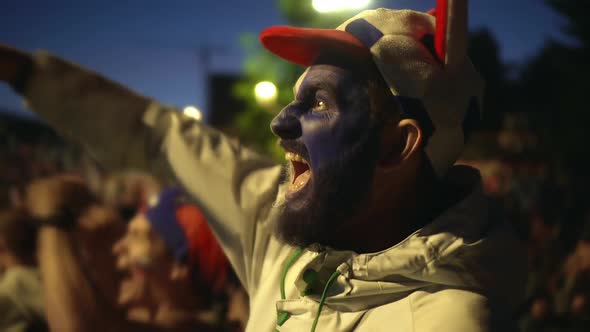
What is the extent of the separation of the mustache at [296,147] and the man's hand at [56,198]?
2.01m

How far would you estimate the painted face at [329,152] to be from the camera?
1.50 m

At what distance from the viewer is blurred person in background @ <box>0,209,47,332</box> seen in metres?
3.14

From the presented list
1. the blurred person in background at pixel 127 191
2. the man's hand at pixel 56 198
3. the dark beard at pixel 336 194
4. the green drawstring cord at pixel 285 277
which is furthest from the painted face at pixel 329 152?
the blurred person in background at pixel 127 191

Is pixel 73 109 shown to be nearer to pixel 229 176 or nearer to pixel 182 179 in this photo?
pixel 182 179

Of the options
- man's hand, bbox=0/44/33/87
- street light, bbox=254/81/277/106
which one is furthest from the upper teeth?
street light, bbox=254/81/277/106

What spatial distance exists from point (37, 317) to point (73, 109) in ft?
5.76

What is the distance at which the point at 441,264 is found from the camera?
1369mm

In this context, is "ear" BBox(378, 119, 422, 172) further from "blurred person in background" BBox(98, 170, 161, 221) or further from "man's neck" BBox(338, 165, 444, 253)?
"blurred person in background" BBox(98, 170, 161, 221)

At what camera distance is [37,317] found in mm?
3180


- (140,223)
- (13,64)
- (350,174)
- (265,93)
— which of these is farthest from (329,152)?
(265,93)

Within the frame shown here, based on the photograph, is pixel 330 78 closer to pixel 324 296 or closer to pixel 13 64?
pixel 324 296

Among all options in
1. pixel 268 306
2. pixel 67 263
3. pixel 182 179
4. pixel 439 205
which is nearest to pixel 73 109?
pixel 182 179

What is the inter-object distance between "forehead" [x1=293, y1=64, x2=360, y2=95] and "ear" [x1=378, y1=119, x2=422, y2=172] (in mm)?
145

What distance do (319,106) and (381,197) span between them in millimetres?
275
